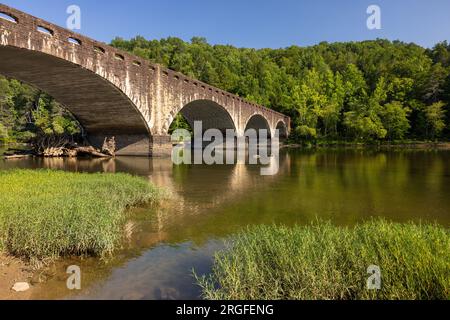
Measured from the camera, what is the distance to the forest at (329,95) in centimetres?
7206

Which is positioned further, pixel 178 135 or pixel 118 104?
pixel 178 135

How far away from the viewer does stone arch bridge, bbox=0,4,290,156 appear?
23.0 metres

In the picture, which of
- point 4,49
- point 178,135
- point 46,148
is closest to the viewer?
point 4,49

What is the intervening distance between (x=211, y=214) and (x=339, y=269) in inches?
271

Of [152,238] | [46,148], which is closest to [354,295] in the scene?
[152,238]

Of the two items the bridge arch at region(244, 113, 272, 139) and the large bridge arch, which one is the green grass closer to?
the large bridge arch

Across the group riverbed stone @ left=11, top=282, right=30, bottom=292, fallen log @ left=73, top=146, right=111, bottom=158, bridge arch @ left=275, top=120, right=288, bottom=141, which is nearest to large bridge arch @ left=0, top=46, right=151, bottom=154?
fallen log @ left=73, top=146, right=111, bottom=158

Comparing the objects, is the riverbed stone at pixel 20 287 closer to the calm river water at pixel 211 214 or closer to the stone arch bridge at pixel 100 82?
the calm river water at pixel 211 214

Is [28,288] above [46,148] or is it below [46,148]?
below

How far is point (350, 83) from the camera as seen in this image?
8775 centimetres

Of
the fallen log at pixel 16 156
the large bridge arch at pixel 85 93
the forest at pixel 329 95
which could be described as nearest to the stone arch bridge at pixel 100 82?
the large bridge arch at pixel 85 93

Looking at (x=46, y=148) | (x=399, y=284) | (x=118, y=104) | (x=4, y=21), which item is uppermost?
(x=4, y=21)

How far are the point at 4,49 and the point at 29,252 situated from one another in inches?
764

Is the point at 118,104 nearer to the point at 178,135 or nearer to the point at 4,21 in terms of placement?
the point at 4,21
